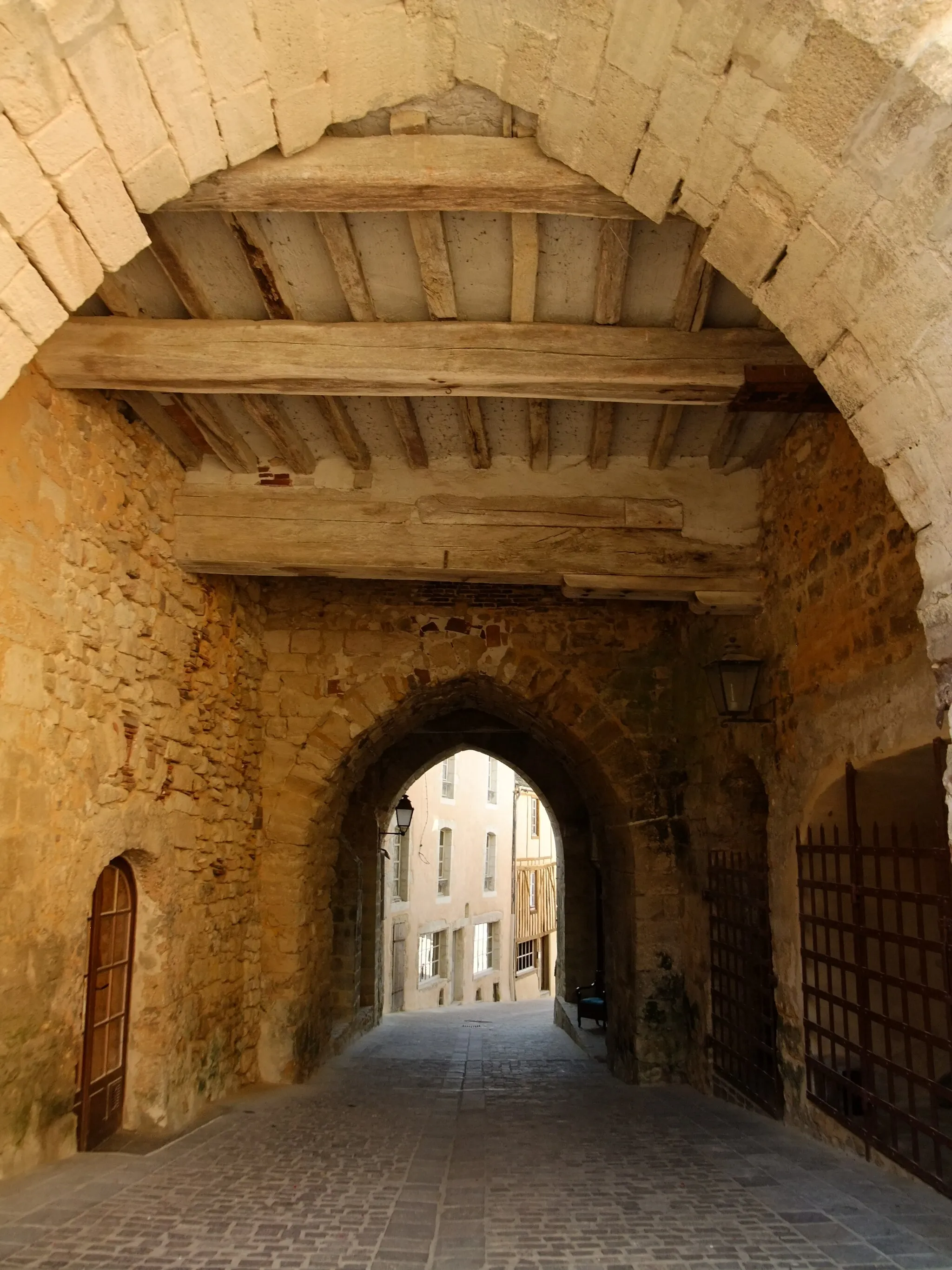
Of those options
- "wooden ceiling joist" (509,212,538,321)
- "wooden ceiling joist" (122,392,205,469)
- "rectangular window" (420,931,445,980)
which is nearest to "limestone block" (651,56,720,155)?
"wooden ceiling joist" (509,212,538,321)

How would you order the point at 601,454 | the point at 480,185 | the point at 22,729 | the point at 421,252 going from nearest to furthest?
the point at 480,185
the point at 421,252
the point at 22,729
the point at 601,454

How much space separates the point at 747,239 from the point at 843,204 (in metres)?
0.31

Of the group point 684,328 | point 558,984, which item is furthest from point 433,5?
point 558,984

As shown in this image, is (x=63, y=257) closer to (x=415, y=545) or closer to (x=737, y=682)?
(x=415, y=545)

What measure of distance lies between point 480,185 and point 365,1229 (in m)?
3.56

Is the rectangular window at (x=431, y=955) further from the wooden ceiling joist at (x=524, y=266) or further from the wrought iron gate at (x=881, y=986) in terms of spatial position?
the wooden ceiling joist at (x=524, y=266)

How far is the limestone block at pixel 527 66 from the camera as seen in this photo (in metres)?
2.39

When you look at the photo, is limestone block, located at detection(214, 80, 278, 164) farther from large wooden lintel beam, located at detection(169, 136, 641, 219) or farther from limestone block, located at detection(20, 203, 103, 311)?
limestone block, located at detection(20, 203, 103, 311)

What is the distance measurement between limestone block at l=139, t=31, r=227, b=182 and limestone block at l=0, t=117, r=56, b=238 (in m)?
0.35

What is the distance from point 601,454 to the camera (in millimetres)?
5102

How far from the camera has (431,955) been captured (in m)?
17.4

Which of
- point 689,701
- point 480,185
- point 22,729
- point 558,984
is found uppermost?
point 480,185

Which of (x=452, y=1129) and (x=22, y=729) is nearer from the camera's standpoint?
(x=22, y=729)

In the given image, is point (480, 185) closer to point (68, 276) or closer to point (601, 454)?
point (68, 276)
